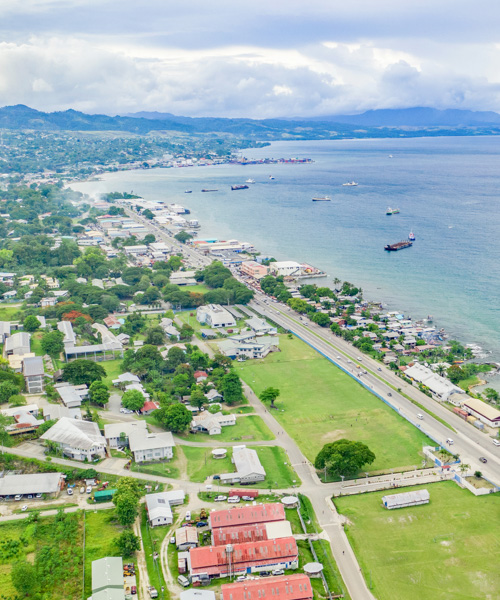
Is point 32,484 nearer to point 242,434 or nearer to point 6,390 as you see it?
point 6,390

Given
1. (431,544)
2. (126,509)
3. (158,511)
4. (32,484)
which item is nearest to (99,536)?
(126,509)

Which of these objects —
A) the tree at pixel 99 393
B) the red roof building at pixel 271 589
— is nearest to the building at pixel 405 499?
the red roof building at pixel 271 589

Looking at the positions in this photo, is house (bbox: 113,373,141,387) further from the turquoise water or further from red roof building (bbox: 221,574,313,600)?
the turquoise water

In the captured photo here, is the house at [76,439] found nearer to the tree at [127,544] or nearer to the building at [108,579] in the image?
the tree at [127,544]

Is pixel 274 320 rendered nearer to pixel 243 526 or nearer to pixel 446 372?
pixel 446 372

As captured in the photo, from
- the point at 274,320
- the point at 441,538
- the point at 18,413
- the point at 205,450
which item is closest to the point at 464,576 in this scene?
the point at 441,538

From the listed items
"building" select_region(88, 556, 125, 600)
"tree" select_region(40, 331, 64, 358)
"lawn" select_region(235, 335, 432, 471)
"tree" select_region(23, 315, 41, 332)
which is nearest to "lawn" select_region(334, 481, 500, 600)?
"lawn" select_region(235, 335, 432, 471)
